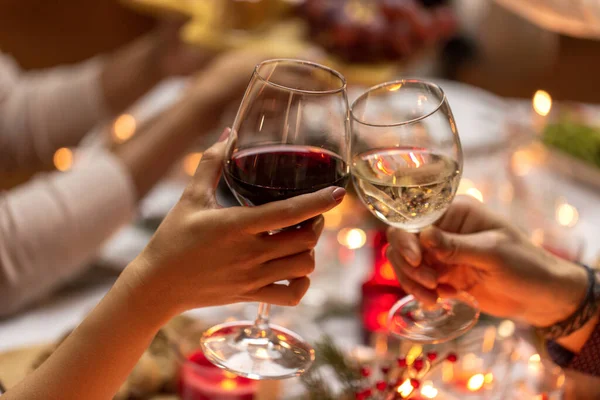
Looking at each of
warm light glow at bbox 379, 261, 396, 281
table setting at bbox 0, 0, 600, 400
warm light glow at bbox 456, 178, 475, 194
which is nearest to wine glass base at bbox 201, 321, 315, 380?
table setting at bbox 0, 0, 600, 400

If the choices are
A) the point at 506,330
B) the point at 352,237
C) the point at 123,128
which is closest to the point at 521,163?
the point at 352,237

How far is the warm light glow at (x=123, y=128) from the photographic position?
4.76ft

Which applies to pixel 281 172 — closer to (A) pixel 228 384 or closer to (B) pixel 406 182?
(B) pixel 406 182

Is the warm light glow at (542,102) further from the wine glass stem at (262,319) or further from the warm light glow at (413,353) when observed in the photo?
the wine glass stem at (262,319)

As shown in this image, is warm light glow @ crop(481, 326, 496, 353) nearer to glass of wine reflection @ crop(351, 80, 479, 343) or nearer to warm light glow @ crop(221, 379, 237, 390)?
glass of wine reflection @ crop(351, 80, 479, 343)

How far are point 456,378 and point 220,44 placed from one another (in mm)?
934

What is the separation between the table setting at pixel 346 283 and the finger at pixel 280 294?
0.23 ft

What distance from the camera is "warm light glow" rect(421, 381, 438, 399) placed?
26.5 inches

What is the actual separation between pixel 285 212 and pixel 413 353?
0.88 feet

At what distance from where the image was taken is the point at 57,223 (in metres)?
1.08

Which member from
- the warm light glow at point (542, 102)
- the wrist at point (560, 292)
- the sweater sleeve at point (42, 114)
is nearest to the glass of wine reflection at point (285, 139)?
the wrist at point (560, 292)

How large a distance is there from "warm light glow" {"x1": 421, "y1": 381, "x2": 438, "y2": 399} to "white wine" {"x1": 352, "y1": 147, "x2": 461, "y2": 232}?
165mm

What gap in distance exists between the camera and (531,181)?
1.42 meters

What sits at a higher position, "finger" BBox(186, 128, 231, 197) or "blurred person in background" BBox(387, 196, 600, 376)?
"finger" BBox(186, 128, 231, 197)
